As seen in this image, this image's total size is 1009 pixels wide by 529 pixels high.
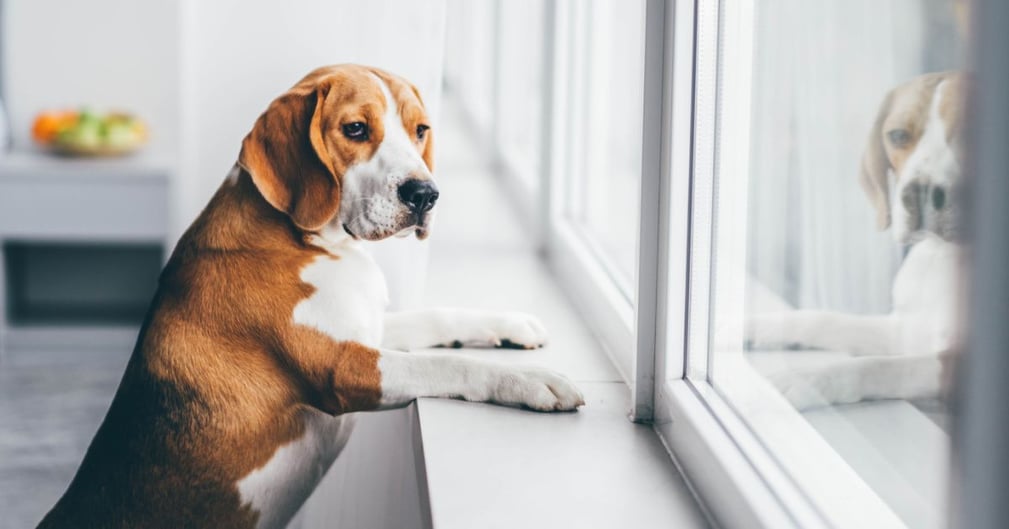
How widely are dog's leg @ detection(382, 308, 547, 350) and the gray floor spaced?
3.81 ft

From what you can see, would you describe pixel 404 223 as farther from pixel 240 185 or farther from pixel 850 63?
pixel 850 63

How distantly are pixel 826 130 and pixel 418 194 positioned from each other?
467 millimetres

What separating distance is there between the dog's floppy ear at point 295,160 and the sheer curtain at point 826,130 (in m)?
0.45

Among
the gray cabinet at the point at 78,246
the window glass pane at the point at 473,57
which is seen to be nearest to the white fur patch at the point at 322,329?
the window glass pane at the point at 473,57

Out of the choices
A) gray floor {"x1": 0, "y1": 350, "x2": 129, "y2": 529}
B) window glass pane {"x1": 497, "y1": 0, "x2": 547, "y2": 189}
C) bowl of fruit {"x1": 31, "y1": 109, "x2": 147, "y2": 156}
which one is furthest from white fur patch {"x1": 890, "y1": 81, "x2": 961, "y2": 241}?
bowl of fruit {"x1": 31, "y1": 109, "x2": 147, "y2": 156}

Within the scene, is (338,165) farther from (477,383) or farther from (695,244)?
(695,244)

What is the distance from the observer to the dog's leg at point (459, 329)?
147cm

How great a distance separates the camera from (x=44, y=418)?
298 centimetres

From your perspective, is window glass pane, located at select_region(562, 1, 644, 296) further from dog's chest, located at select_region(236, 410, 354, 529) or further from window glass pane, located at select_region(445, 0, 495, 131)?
window glass pane, located at select_region(445, 0, 495, 131)

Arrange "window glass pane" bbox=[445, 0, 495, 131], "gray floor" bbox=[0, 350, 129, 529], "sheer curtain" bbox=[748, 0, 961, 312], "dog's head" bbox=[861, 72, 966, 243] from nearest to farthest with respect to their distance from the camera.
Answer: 1. "dog's head" bbox=[861, 72, 966, 243]
2. "sheer curtain" bbox=[748, 0, 961, 312]
3. "gray floor" bbox=[0, 350, 129, 529]
4. "window glass pane" bbox=[445, 0, 495, 131]

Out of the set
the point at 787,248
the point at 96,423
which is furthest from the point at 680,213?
the point at 96,423

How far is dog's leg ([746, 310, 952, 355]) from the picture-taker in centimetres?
75

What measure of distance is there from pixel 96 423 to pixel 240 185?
6.34 ft

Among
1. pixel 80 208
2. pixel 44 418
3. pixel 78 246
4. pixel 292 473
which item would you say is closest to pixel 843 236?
pixel 292 473
